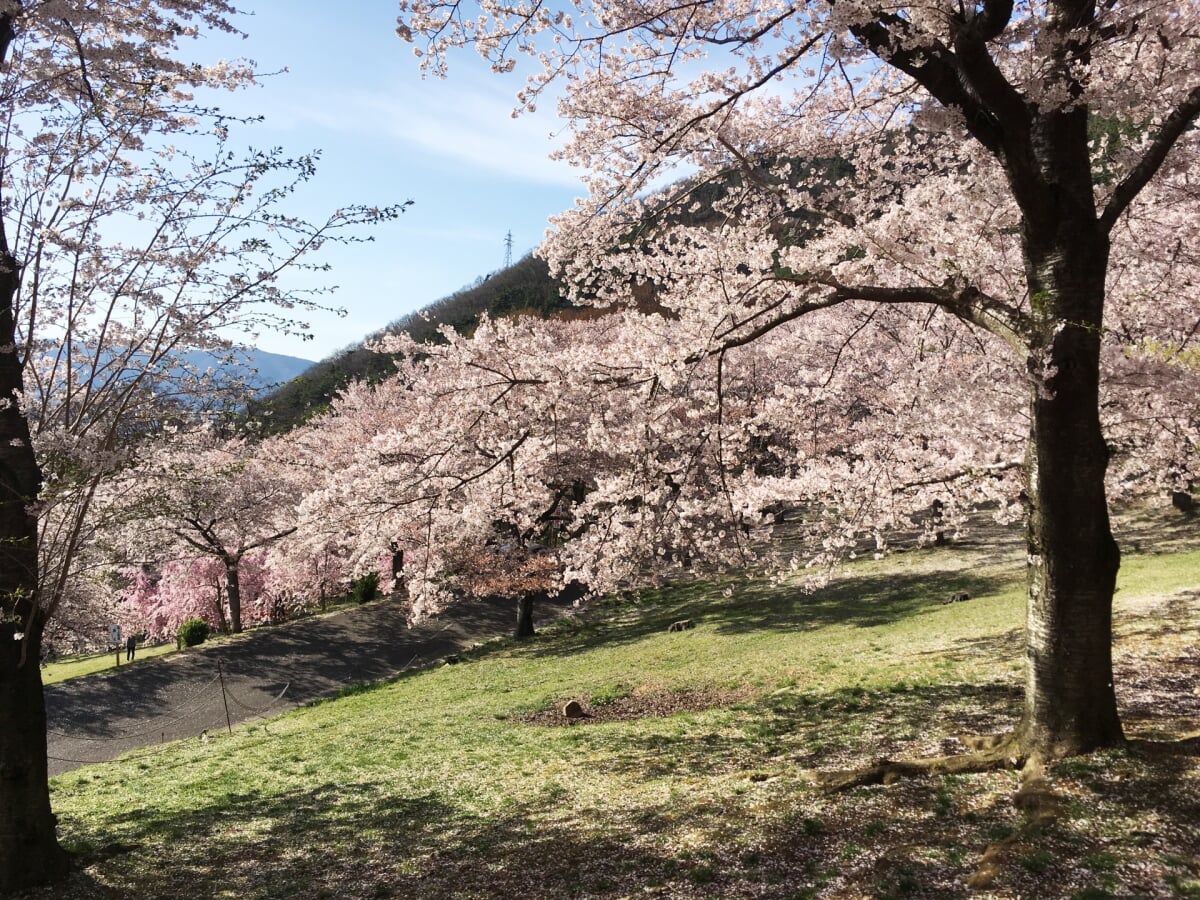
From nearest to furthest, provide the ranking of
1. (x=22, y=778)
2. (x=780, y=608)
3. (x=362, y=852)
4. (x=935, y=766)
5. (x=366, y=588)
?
1. (x=935, y=766)
2. (x=22, y=778)
3. (x=362, y=852)
4. (x=780, y=608)
5. (x=366, y=588)

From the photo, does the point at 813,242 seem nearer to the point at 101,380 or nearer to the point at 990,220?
the point at 990,220

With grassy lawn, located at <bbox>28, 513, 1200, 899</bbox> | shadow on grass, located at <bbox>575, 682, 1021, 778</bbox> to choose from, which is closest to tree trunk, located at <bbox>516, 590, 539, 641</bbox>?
grassy lawn, located at <bbox>28, 513, 1200, 899</bbox>

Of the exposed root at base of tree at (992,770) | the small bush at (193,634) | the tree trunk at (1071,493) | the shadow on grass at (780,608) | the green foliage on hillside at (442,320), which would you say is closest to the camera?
the exposed root at base of tree at (992,770)

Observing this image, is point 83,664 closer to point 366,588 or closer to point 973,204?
point 366,588

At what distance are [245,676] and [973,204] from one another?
21.5m

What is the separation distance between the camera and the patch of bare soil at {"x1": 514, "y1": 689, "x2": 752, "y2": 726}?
38.0 feet

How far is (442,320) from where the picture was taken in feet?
276

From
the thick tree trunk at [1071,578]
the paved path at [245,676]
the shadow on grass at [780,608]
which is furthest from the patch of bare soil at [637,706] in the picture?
the paved path at [245,676]

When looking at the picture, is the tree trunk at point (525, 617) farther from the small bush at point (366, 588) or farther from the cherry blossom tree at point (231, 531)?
the small bush at point (366, 588)

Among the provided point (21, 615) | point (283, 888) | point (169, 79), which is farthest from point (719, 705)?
point (169, 79)

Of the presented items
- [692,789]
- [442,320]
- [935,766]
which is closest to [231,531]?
[692,789]

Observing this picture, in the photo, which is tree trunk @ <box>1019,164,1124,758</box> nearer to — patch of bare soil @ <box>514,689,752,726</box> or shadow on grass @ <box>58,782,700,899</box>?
shadow on grass @ <box>58,782,700,899</box>

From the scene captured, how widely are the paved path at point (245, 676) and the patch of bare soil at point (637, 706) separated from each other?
8.07 meters

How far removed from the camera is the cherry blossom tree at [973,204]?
5484 millimetres
